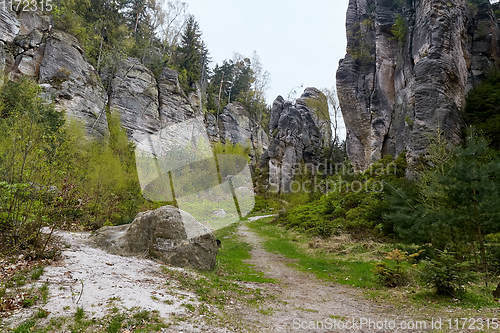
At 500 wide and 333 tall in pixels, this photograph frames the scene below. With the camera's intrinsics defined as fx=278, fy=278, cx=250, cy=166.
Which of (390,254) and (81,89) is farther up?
(81,89)

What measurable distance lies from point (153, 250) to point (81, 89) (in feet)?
76.6

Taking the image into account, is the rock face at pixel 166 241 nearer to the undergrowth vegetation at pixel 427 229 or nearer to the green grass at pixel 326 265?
the green grass at pixel 326 265

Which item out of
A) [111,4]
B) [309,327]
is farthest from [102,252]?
[111,4]

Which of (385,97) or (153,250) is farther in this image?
(385,97)

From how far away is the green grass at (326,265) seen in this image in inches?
356

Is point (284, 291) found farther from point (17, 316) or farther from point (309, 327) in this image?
point (17, 316)

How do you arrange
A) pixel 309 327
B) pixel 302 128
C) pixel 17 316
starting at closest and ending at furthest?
pixel 17 316, pixel 309 327, pixel 302 128

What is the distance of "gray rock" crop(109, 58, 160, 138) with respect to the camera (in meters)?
31.9

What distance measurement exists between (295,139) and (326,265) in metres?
33.3

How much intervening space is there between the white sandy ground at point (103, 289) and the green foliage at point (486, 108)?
1880 centimetres

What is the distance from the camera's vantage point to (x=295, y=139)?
→ 142 ft

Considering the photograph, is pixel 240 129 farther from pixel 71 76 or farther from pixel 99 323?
pixel 99 323

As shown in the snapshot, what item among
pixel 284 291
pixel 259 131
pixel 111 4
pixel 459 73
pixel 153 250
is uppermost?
pixel 111 4

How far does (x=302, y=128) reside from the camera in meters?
44.6
